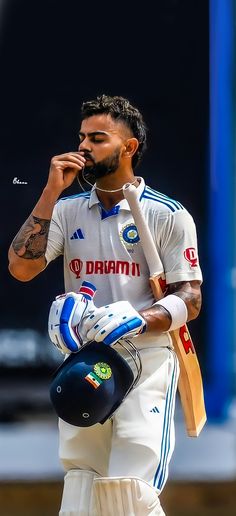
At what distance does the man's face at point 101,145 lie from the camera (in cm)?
423

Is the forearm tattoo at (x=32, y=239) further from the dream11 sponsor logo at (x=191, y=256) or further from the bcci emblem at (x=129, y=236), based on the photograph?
the dream11 sponsor logo at (x=191, y=256)

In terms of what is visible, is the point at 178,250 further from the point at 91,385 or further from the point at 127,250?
the point at 91,385

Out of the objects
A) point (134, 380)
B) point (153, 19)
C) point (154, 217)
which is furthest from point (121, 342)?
point (153, 19)

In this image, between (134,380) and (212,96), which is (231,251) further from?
(134,380)

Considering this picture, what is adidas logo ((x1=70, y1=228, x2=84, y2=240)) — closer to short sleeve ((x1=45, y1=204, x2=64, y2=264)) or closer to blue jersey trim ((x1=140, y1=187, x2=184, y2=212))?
short sleeve ((x1=45, y1=204, x2=64, y2=264))

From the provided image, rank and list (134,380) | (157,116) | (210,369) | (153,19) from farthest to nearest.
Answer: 1. (210,369)
2. (157,116)
3. (153,19)
4. (134,380)

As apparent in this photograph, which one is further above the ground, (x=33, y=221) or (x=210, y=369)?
(x=33, y=221)

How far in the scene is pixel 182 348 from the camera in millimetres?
4359

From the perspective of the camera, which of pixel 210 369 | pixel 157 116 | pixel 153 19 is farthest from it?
pixel 210 369

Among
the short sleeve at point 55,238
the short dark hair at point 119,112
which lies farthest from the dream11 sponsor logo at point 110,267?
the short dark hair at point 119,112

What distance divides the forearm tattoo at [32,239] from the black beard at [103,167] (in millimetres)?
203

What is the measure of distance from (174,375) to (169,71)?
2.68 metres

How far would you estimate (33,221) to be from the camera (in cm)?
421

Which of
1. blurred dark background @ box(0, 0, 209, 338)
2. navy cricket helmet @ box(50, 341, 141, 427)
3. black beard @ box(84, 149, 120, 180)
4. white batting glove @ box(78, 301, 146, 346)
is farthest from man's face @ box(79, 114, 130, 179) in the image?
blurred dark background @ box(0, 0, 209, 338)
